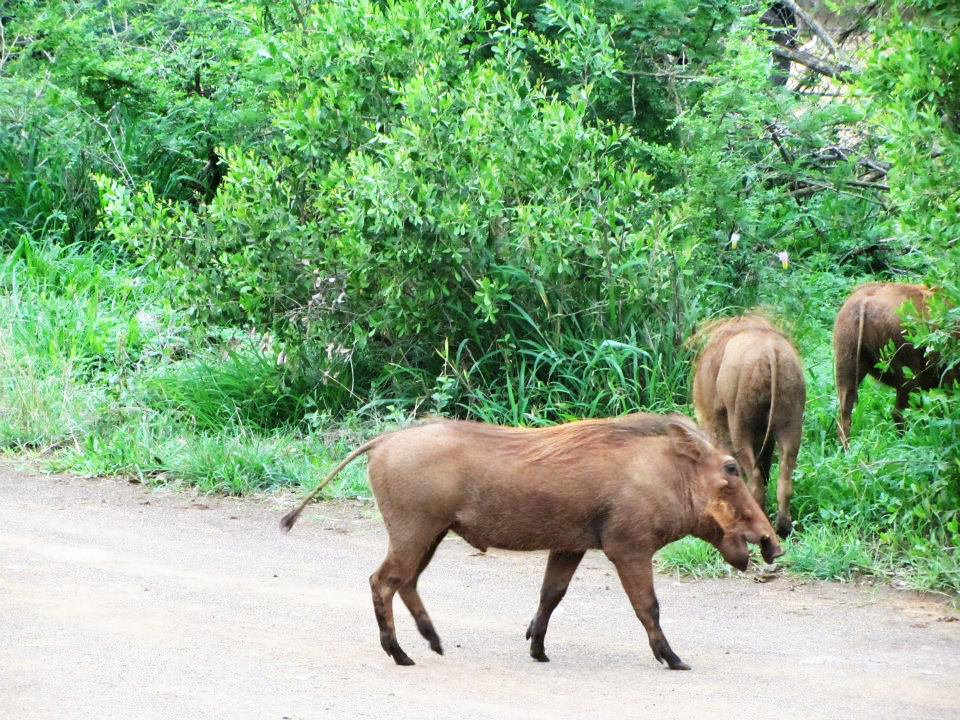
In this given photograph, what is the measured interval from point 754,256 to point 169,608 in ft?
16.3

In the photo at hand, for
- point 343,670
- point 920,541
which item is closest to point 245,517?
point 343,670

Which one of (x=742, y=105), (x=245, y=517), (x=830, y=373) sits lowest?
(x=245, y=517)

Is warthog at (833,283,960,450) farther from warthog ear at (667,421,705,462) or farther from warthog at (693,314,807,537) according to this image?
warthog ear at (667,421,705,462)

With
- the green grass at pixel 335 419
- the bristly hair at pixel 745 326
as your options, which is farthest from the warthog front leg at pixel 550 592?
the bristly hair at pixel 745 326

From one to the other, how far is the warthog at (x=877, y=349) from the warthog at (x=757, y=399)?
2.12ft

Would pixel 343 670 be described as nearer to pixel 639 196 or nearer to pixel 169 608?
pixel 169 608

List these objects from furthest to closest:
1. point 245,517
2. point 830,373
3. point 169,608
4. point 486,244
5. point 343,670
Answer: point 830,373, point 486,244, point 245,517, point 169,608, point 343,670

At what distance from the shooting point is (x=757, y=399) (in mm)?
6316

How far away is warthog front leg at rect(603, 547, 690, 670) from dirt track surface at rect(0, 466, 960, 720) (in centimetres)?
9

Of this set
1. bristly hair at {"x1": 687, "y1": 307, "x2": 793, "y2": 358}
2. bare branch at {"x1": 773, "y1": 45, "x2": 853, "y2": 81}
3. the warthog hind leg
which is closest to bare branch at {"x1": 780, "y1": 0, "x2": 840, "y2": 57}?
bare branch at {"x1": 773, "y1": 45, "x2": 853, "y2": 81}

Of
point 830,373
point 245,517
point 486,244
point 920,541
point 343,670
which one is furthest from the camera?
point 830,373

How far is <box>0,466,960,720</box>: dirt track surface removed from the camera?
4383 millimetres

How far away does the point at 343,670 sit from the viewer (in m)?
4.71

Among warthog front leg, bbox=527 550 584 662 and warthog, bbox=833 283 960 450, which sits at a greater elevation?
warthog, bbox=833 283 960 450
